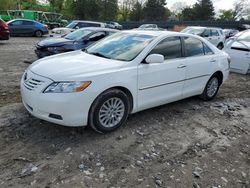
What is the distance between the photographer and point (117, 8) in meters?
54.4

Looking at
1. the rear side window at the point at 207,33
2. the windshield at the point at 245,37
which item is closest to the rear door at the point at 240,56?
the windshield at the point at 245,37

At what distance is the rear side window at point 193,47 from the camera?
5203 mm

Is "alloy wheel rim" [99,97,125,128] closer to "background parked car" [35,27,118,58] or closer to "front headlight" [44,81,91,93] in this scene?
"front headlight" [44,81,91,93]

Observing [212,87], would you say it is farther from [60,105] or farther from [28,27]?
[28,27]

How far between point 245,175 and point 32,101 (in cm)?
302

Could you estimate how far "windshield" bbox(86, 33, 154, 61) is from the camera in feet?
14.5

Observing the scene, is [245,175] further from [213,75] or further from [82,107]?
[213,75]

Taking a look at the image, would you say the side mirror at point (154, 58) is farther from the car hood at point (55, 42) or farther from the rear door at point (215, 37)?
the rear door at point (215, 37)

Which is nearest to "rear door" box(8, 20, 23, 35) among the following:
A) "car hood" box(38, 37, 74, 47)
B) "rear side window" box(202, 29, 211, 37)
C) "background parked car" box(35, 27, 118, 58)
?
"background parked car" box(35, 27, 118, 58)

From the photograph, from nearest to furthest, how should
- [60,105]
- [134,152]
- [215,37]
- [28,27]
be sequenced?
[60,105] < [134,152] < [215,37] < [28,27]

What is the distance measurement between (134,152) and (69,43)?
6.16 metres

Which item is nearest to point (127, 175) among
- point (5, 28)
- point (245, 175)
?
point (245, 175)

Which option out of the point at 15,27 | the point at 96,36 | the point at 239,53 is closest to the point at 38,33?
the point at 15,27

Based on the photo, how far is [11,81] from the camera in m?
6.77
